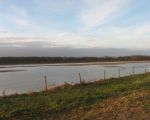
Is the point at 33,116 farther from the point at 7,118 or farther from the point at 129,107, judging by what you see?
the point at 129,107

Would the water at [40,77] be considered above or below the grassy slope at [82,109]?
below

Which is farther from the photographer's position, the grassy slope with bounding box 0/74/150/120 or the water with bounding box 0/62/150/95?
the water with bounding box 0/62/150/95

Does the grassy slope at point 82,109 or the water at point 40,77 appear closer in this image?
the grassy slope at point 82,109

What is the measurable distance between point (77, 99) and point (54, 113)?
323 centimetres

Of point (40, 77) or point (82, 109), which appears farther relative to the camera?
point (40, 77)

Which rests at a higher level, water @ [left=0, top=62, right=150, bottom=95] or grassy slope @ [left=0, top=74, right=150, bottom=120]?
grassy slope @ [left=0, top=74, right=150, bottom=120]

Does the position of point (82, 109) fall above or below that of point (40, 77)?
above

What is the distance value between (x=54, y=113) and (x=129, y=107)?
125 inches

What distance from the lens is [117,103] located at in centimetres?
1357

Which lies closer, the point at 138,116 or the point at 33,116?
the point at 138,116

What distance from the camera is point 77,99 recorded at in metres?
15.6

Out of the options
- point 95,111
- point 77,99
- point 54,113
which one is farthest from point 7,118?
point 77,99

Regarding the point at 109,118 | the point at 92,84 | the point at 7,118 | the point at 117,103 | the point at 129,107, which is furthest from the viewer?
the point at 92,84

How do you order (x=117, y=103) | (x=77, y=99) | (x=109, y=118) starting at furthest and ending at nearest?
1. (x=77, y=99)
2. (x=117, y=103)
3. (x=109, y=118)
